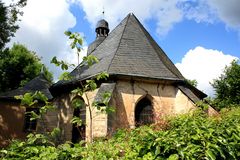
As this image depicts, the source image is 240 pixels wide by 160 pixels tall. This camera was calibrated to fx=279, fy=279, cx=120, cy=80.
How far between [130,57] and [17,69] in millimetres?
25946

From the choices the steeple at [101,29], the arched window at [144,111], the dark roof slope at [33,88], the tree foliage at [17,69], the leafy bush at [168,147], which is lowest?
the leafy bush at [168,147]

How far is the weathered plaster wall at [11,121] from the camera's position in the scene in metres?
18.7

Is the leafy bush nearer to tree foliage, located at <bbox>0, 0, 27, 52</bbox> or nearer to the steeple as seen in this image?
tree foliage, located at <bbox>0, 0, 27, 52</bbox>

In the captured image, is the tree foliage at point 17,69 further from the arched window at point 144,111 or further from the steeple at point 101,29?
the arched window at point 144,111

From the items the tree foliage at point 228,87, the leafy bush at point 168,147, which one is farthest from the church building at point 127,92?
the tree foliage at point 228,87

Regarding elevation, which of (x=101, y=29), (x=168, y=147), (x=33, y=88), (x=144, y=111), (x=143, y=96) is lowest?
(x=168, y=147)

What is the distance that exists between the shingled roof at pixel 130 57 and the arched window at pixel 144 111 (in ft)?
4.13

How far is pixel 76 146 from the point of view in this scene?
4.79 metres

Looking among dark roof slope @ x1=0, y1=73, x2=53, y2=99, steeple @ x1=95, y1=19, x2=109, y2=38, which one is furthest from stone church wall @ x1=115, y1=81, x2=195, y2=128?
steeple @ x1=95, y1=19, x2=109, y2=38

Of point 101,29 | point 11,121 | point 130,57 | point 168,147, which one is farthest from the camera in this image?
point 101,29

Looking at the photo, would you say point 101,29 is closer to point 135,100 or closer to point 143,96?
point 143,96

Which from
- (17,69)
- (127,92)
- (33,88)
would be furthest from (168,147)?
(17,69)

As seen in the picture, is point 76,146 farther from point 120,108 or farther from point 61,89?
point 61,89

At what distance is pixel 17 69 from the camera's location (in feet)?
117
